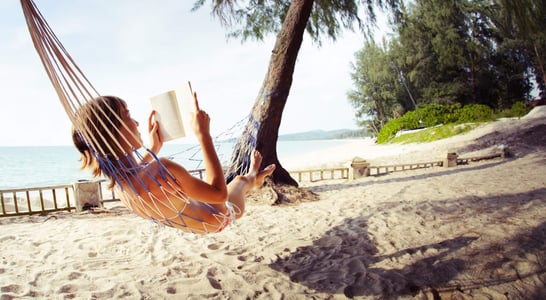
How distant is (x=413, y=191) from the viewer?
3430mm

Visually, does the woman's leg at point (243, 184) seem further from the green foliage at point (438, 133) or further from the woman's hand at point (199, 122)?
the green foliage at point (438, 133)

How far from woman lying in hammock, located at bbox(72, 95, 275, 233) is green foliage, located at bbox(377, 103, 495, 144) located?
961 cm

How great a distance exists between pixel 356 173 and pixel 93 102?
161 inches

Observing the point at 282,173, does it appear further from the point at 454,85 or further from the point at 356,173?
the point at 454,85

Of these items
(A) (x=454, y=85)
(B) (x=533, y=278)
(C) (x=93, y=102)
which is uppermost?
(A) (x=454, y=85)

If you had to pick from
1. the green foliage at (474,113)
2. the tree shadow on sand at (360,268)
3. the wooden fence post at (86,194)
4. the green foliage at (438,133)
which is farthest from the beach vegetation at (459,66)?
the wooden fence post at (86,194)

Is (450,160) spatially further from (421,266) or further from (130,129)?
(130,129)

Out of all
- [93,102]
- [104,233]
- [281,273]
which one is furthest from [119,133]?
[104,233]

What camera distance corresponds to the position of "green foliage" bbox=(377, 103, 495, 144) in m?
9.51

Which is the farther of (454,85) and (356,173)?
(454,85)

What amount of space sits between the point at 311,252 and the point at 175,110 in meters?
1.27

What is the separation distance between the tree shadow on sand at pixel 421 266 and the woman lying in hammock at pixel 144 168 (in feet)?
2.37

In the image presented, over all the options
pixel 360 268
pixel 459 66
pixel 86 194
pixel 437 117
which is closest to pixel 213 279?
pixel 360 268

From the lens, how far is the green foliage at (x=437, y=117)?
9.51 m
